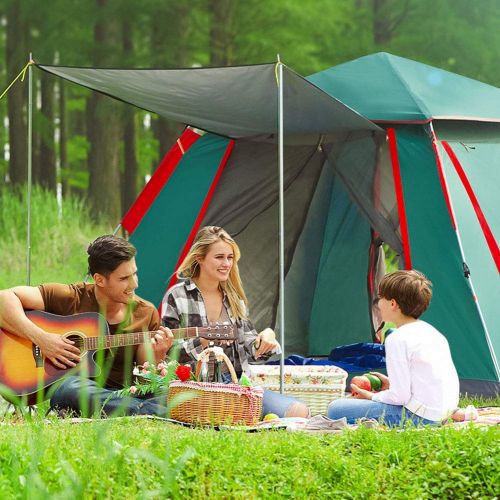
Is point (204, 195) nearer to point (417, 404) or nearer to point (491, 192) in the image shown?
point (491, 192)

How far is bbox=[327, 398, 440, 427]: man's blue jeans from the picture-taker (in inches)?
186

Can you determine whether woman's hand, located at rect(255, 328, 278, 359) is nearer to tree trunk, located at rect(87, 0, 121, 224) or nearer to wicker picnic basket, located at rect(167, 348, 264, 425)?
wicker picnic basket, located at rect(167, 348, 264, 425)

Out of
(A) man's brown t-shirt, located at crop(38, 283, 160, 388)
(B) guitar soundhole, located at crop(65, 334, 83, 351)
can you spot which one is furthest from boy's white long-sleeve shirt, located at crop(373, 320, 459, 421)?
(B) guitar soundhole, located at crop(65, 334, 83, 351)

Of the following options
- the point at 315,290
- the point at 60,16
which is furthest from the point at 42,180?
the point at 315,290

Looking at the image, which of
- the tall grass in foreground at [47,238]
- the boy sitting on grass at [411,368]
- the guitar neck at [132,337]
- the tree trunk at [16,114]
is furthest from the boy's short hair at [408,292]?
the tree trunk at [16,114]

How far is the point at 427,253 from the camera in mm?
6199

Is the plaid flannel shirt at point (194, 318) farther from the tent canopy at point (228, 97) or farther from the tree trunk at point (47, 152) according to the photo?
the tree trunk at point (47, 152)

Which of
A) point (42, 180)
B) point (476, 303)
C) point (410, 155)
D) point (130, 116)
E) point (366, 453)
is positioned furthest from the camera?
point (42, 180)

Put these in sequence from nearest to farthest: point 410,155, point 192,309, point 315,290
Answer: point 192,309
point 410,155
point 315,290

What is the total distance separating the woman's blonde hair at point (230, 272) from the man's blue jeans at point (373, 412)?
774mm

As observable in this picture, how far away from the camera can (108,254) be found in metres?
5.00

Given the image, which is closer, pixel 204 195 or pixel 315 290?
pixel 204 195

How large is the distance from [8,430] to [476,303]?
110 inches

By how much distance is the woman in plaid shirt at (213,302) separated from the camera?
5.25 meters
